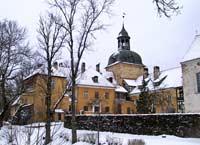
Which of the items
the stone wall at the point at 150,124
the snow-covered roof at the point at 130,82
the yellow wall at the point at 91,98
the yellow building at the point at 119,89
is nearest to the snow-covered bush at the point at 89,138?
the stone wall at the point at 150,124

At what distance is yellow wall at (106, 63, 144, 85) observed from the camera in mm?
74500

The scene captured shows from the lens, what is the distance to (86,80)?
61.7m

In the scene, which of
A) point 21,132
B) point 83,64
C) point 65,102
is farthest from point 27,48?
point 83,64

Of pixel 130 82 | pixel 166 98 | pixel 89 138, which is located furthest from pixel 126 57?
pixel 89 138

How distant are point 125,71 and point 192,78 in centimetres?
3976

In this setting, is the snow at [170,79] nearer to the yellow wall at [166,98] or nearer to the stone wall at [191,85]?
the yellow wall at [166,98]

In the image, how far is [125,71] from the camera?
74938mm

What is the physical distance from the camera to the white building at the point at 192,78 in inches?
1363

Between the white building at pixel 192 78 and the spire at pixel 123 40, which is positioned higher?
the spire at pixel 123 40

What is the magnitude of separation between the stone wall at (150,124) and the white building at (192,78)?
7323 mm

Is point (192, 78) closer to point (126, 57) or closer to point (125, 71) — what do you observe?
point (125, 71)

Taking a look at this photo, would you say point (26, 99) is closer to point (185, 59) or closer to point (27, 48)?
point (27, 48)

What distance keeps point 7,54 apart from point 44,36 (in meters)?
3.75

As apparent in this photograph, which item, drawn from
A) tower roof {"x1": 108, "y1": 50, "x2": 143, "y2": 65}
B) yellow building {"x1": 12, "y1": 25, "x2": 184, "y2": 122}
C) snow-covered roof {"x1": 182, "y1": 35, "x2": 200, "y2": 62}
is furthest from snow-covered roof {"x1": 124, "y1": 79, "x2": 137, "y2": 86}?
snow-covered roof {"x1": 182, "y1": 35, "x2": 200, "y2": 62}
